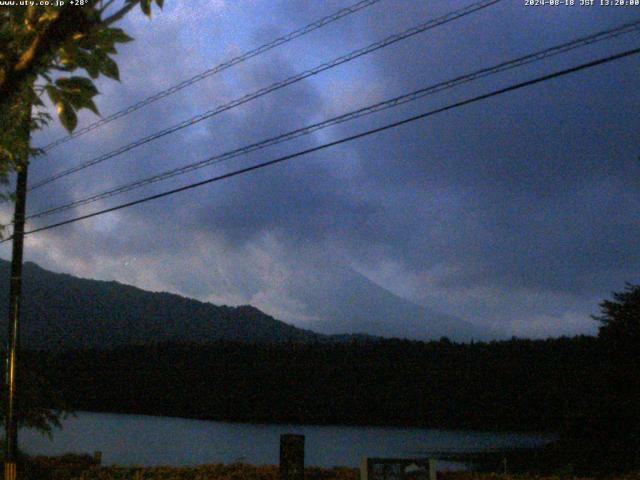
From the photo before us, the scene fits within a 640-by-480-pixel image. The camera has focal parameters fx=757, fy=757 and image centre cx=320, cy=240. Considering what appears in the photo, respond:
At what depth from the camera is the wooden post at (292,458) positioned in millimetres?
12570

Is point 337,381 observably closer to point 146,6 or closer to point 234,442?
point 234,442

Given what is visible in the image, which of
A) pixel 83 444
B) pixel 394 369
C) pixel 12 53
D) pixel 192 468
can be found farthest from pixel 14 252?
pixel 394 369

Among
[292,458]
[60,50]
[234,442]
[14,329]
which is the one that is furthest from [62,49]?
[234,442]

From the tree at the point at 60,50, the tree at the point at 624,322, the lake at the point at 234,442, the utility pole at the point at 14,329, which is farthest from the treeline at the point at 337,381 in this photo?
the tree at the point at 60,50

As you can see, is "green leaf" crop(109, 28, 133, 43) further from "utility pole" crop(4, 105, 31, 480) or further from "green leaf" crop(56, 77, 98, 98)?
"utility pole" crop(4, 105, 31, 480)

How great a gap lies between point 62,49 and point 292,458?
10000 millimetres

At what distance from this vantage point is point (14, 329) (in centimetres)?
1702

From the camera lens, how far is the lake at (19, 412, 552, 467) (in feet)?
102

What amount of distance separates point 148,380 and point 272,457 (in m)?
47.3

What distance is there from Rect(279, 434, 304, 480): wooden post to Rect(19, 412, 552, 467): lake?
1336 cm

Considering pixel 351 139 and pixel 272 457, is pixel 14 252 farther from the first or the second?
pixel 272 457

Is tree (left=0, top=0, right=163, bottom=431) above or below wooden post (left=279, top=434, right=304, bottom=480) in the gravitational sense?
above

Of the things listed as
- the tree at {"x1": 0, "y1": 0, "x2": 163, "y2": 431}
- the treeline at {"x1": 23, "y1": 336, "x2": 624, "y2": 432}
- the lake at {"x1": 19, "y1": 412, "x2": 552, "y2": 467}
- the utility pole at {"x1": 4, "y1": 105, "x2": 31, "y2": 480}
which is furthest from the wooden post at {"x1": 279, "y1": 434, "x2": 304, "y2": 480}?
the treeline at {"x1": 23, "y1": 336, "x2": 624, "y2": 432}

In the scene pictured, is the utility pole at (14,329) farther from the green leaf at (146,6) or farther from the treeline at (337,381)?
the green leaf at (146,6)
